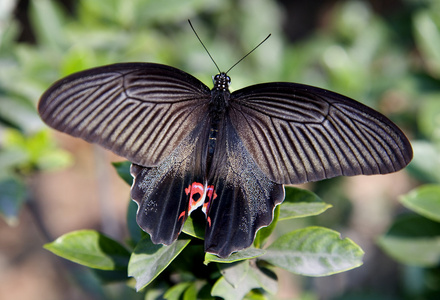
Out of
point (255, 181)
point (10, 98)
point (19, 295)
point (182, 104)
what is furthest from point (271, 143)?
point (19, 295)

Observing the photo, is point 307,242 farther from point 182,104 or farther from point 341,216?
point 341,216

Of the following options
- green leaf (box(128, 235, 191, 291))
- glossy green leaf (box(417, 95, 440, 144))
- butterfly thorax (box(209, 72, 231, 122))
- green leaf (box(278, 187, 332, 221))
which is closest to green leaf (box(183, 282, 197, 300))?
green leaf (box(128, 235, 191, 291))

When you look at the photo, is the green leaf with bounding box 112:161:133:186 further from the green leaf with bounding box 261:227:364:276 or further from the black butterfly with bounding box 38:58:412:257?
the green leaf with bounding box 261:227:364:276

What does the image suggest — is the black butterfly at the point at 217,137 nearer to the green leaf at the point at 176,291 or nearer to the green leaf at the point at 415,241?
the green leaf at the point at 176,291

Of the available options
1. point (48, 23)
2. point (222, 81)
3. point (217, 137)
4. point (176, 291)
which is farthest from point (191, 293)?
point (48, 23)

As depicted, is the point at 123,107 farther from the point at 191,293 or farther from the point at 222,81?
the point at 191,293
